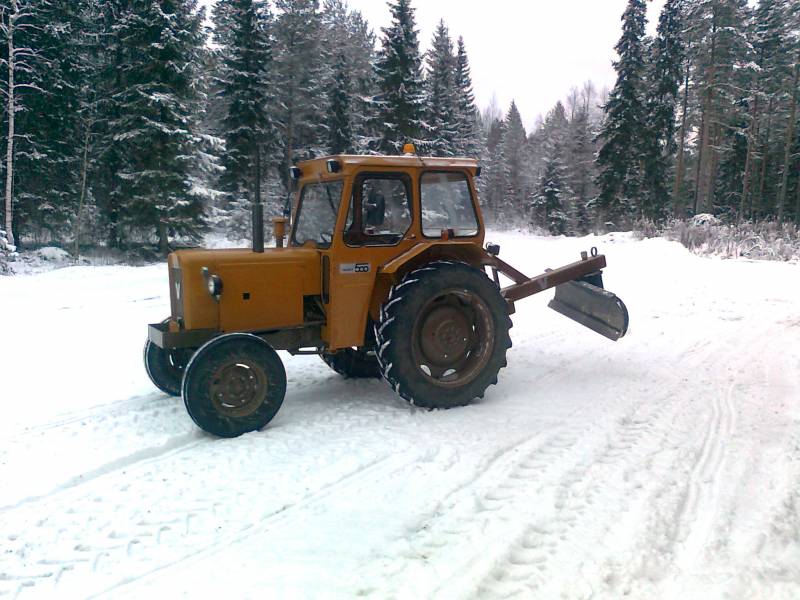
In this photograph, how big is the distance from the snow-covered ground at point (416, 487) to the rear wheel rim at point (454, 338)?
0.40 metres

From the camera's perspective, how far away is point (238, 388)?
484cm

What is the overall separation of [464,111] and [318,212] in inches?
1678

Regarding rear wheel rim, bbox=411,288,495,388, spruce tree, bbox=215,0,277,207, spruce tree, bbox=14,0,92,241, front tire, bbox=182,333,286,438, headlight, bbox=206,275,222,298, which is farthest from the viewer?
spruce tree, bbox=215,0,277,207

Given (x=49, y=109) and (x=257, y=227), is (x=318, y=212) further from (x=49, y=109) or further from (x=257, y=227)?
(x=49, y=109)

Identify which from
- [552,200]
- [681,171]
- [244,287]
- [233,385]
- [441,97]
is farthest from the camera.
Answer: [552,200]

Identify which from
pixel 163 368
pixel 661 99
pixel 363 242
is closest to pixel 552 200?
pixel 661 99

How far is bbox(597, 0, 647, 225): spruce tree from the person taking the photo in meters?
31.7

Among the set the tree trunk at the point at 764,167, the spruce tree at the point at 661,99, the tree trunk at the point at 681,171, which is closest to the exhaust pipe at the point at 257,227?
the tree trunk at the point at 681,171

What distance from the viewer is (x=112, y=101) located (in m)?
22.2

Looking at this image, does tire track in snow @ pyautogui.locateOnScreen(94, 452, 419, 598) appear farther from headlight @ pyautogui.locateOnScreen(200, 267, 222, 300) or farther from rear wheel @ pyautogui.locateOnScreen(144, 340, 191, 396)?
rear wheel @ pyautogui.locateOnScreen(144, 340, 191, 396)

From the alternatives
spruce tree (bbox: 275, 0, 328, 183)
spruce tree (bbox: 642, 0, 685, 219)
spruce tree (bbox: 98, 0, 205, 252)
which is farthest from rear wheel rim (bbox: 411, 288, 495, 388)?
spruce tree (bbox: 642, 0, 685, 219)

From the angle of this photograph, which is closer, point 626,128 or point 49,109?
point 49,109

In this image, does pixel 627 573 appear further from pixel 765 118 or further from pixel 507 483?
pixel 765 118

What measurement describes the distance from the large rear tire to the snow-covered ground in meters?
0.28
